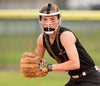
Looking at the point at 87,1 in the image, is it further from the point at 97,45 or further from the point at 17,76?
the point at 17,76

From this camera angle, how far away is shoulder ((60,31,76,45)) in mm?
4672

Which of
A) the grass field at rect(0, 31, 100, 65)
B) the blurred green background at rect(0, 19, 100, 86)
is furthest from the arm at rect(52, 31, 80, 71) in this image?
the grass field at rect(0, 31, 100, 65)

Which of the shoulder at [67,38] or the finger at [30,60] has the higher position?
the shoulder at [67,38]

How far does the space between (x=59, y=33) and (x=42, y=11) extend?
0.35 metres

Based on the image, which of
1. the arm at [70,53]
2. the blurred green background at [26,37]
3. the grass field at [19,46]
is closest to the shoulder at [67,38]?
the arm at [70,53]

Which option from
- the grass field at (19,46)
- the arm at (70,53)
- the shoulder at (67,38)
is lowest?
the grass field at (19,46)

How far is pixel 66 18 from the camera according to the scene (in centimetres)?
1256

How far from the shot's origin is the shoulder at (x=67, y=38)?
15.3 feet

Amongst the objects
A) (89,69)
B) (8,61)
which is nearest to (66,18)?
(8,61)

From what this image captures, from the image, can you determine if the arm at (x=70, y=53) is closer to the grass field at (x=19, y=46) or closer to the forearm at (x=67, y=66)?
the forearm at (x=67, y=66)

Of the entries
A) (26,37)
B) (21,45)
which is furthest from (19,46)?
(26,37)

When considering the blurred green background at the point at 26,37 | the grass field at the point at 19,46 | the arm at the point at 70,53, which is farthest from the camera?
the blurred green background at the point at 26,37

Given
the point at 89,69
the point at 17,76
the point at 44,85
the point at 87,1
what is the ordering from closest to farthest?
the point at 89,69, the point at 44,85, the point at 17,76, the point at 87,1

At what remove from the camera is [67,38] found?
4684 millimetres
